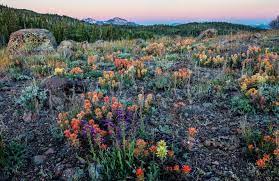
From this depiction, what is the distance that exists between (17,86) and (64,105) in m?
2.01

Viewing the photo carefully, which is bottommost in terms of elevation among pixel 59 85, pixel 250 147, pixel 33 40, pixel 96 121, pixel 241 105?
pixel 250 147

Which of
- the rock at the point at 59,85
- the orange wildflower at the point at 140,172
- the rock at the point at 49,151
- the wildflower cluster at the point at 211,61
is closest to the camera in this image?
the orange wildflower at the point at 140,172

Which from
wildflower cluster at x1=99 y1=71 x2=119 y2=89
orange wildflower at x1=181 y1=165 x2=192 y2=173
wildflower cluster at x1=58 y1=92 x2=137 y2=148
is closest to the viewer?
orange wildflower at x1=181 y1=165 x2=192 y2=173

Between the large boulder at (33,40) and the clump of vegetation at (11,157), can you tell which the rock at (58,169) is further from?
the large boulder at (33,40)

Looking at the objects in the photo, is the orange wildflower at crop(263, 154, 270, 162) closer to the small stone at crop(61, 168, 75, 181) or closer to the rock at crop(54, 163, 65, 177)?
the small stone at crop(61, 168, 75, 181)

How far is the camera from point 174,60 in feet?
36.0

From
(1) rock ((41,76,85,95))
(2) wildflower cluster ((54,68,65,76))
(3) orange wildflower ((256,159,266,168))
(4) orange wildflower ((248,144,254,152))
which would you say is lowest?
(3) orange wildflower ((256,159,266,168))

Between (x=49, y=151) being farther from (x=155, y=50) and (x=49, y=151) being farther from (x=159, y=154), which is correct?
(x=155, y=50)

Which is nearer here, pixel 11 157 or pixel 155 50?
pixel 11 157

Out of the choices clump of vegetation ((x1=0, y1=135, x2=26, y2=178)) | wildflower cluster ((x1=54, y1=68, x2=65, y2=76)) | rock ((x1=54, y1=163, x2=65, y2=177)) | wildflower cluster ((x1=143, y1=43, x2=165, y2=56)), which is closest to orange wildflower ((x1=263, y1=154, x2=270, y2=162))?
rock ((x1=54, y1=163, x2=65, y2=177))

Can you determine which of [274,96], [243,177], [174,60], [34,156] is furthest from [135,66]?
[243,177]

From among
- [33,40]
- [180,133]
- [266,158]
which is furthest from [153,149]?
[33,40]

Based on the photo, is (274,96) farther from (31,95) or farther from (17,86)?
(17,86)

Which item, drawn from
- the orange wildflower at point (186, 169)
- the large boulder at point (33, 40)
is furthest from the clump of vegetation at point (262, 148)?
the large boulder at point (33, 40)
